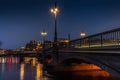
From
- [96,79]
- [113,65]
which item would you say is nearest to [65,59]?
[96,79]

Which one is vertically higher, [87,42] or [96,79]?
[87,42]

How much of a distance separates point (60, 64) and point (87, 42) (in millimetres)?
15202

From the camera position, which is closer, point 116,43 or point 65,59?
point 116,43

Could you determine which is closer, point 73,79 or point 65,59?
point 73,79

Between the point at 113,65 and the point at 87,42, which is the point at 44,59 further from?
the point at 113,65

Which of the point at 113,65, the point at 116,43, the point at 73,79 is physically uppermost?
the point at 116,43

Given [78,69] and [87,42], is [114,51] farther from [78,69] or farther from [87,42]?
[78,69]

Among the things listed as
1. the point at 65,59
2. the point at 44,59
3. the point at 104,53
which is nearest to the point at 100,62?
the point at 104,53

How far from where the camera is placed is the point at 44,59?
273ft

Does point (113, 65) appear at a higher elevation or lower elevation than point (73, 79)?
higher

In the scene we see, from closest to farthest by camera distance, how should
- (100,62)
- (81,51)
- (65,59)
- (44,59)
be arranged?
1. (100,62)
2. (81,51)
3. (65,59)
4. (44,59)

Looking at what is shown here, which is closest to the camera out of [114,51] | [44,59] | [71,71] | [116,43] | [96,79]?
[114,51]

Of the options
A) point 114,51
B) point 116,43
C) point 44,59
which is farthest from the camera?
point 44,59

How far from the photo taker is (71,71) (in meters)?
54.3
